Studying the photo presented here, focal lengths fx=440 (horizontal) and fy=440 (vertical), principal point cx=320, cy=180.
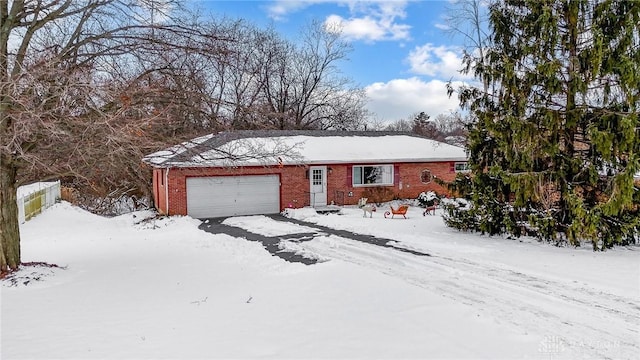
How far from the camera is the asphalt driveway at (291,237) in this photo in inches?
414

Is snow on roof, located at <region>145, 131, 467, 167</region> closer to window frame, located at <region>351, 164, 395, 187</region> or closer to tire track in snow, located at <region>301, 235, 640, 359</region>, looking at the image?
window frame, located at <region>351, 164, 395, 187</region>

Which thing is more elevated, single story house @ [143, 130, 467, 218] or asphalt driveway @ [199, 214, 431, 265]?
single story house @ [143, 130, 467, 218]

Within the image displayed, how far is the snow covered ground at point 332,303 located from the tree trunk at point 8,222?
35 cm

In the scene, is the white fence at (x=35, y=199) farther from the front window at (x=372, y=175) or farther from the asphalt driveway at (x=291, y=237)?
the front window at (x=372, y=175)

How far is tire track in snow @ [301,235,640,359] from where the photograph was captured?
532 centimetres

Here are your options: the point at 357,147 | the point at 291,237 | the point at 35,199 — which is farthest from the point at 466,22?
Answer: the point at 35,199

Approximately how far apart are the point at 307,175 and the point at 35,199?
38.1 feet

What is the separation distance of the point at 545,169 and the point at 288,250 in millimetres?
6961

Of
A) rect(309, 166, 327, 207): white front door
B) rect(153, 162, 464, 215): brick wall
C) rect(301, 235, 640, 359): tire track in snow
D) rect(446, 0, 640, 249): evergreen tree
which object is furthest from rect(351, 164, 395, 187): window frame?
rect(301, 235, 640, 359): tire track in snow

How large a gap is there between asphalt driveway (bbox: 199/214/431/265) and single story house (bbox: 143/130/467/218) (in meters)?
1.60

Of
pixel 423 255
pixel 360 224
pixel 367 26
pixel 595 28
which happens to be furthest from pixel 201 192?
pixel 595 28

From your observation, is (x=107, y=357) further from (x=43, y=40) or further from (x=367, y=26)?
(x=367, y=26)

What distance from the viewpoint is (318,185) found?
20031mm

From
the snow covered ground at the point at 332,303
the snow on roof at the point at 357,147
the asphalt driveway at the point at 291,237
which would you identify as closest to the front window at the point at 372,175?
the snow on roof at the point at 357,147
